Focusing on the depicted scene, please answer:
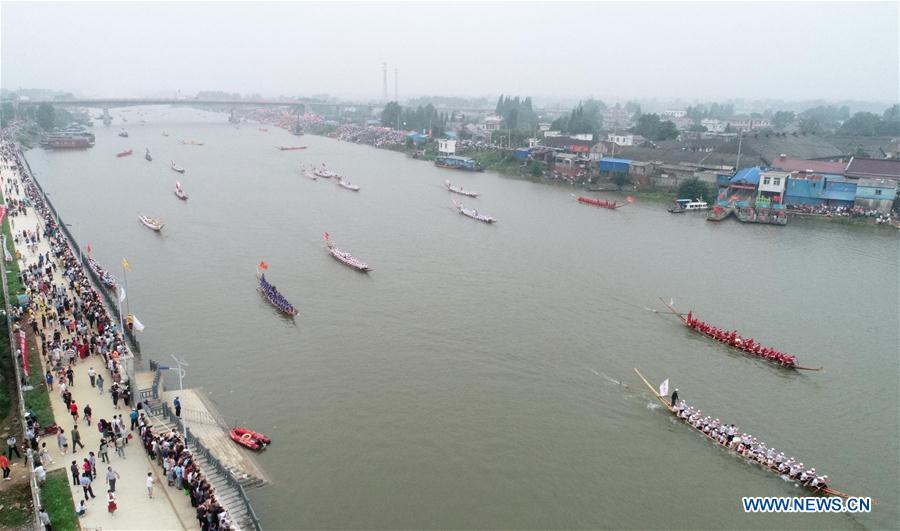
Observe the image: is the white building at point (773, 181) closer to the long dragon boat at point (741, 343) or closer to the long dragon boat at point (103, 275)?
the long dragon boat at point (741, 343)

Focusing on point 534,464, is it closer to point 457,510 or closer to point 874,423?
point 457,510

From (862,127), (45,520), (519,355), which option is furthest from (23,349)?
(862,127)

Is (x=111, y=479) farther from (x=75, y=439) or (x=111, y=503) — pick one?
(x=75, y=439)

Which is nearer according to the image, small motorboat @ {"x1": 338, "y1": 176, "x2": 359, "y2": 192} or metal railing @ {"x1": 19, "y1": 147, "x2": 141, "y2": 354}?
metal railing @ {"x1": 19, "y1": 147, "x2": 141, "y2": 354}

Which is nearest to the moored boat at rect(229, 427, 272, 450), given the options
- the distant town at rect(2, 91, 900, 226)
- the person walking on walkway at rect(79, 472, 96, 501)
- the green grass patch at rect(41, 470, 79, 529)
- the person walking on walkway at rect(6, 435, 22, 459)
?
the person walking on walkway at rect(79, 472, 96, 501)

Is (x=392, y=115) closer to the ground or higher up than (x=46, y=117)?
higher up

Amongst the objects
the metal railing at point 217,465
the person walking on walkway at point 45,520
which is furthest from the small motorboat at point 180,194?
the person walking on walkway at point 45,520

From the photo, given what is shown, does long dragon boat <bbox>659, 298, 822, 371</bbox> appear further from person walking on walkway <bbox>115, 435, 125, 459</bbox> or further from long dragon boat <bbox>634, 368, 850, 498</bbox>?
person walking on walkway <bbox>115, 435, 125, 459</bbox>
